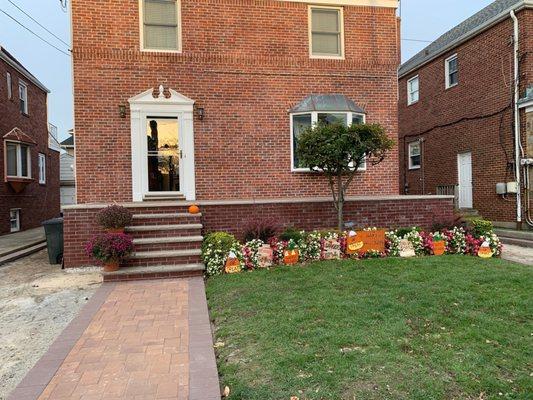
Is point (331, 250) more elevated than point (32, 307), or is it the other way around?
point (331, 250)

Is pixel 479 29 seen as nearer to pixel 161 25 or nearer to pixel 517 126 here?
pixel 517 126

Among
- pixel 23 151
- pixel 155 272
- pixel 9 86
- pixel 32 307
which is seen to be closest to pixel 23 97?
pixel 9 86

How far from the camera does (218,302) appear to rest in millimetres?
5293

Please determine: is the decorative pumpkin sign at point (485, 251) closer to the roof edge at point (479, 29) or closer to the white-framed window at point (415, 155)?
the roof edge at point (479, 29)

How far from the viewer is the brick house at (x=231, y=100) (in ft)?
29.7

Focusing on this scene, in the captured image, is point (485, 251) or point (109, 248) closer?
point (109, 248)

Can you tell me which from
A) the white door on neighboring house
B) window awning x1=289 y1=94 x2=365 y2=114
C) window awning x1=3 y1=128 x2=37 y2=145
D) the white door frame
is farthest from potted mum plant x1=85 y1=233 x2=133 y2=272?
the white door on neighboring house

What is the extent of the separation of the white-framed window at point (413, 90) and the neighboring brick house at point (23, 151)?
52.8 feet

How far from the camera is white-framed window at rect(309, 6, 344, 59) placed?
33.8 feet

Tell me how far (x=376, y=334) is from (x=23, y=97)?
60.1 ft

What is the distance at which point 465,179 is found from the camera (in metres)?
14.7

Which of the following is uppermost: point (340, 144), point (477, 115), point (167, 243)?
point (477, 115)

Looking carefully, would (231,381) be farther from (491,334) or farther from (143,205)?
(143,205)

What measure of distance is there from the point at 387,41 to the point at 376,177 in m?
3.54
